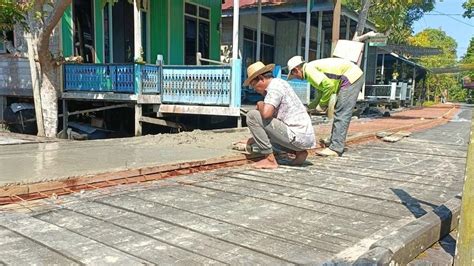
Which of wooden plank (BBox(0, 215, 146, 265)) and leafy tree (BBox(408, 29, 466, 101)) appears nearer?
wooden plank (BBox(0, 215, 146, 265))

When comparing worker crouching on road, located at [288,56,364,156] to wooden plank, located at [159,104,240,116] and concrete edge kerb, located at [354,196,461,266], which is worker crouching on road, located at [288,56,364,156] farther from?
wooden plank, located at [159,104,240,116]

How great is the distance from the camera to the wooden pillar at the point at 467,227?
171 centimetres

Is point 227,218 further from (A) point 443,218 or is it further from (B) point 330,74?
(B) point 330,74

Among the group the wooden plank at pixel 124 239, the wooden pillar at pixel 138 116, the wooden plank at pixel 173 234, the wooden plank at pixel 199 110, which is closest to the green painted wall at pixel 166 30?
the wooden pillar at pixel 138 116

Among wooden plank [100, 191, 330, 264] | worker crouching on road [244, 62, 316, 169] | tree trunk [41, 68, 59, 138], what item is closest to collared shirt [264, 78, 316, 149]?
worker crouching on road [244, 62, 316, 169]

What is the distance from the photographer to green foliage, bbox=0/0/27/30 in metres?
7.34

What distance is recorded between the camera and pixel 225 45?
15945mm

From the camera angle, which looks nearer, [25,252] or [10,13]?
[25,252]

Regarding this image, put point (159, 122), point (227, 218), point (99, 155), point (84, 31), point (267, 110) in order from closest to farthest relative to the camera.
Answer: point (227, 218), point (267, 110), point (99, 155), point (159, 122), point (84, 31)

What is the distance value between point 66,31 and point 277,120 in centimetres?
758

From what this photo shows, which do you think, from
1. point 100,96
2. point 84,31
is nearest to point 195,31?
point 84,31

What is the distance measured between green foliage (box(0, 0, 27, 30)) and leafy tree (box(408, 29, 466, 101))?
2620 cm

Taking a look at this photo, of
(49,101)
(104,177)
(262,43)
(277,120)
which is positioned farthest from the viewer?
(262,43)

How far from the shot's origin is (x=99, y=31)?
1091 cm
